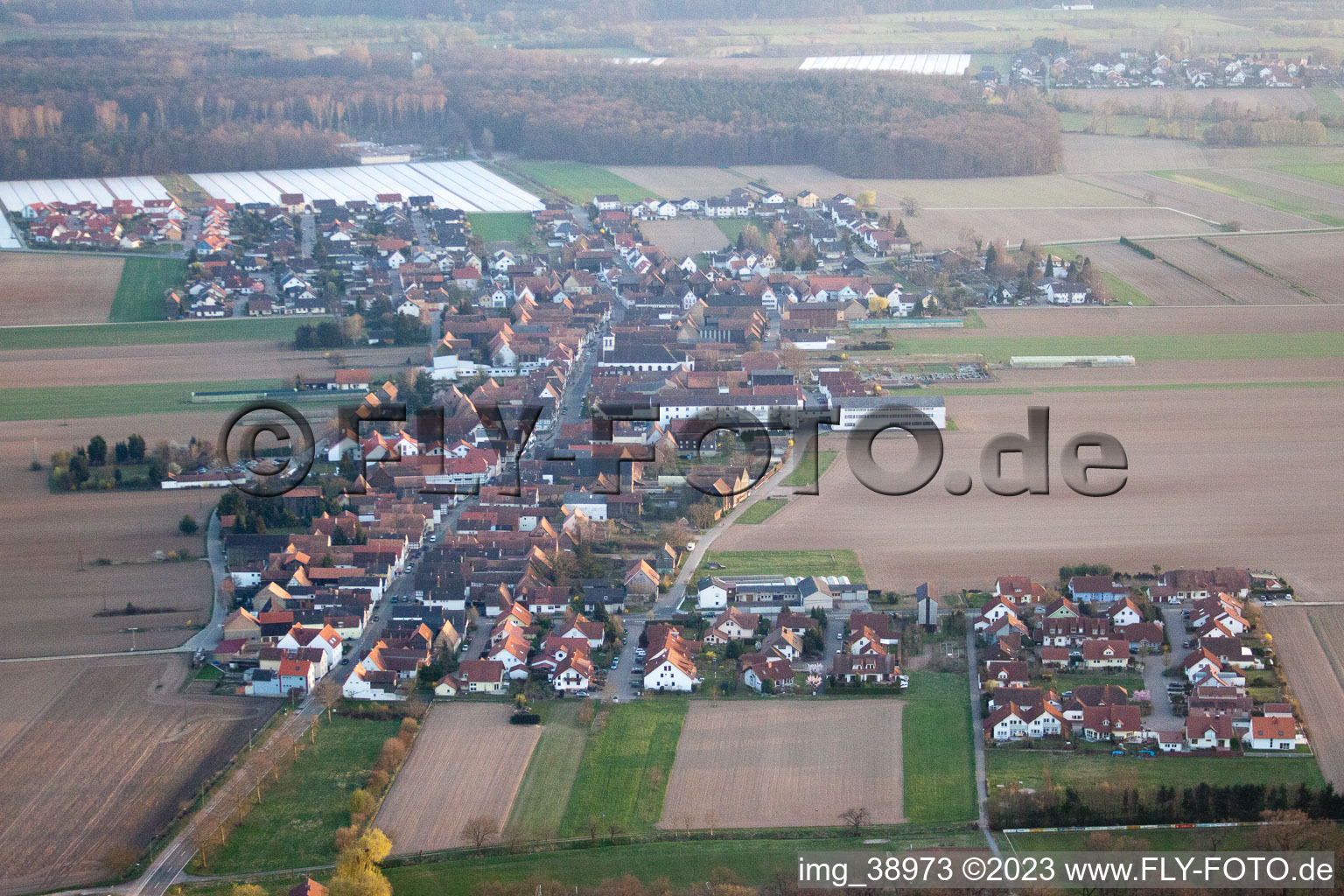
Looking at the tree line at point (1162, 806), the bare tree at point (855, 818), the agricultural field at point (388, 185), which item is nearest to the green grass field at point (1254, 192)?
the agricultural field at point (388, 185)

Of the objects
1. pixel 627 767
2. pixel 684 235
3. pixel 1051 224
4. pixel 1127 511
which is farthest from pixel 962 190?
pixel 627 767

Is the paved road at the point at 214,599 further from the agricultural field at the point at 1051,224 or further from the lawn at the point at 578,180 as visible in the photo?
the lawn at the point at 578,180

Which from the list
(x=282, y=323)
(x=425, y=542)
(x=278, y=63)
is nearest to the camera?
(x=425, y=542)

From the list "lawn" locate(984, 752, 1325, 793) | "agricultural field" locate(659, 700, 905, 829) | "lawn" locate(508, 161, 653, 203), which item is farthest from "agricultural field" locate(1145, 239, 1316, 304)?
"agricultural field" locate(659, 700, 905, 829)

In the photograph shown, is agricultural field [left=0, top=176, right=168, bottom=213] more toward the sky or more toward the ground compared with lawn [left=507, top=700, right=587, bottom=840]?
more toward the sky

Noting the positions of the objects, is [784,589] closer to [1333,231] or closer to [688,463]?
[688,463]

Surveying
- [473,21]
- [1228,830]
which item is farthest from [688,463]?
[473,21]

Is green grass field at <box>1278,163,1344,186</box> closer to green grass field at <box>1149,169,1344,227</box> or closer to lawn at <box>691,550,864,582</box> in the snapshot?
green grass field at <box>1149,169,1344,227</box>
